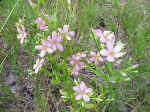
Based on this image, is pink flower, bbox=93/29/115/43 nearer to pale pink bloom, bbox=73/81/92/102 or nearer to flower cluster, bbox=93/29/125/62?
flower cluster, bbox=93/29/125/62

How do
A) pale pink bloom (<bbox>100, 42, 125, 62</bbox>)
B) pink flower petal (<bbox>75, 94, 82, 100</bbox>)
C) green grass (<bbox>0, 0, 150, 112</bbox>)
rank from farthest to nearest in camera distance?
1. green grass (<bbox>0, 0, 150, 112</bbox>)
2. pink flower petal (<bbox>75, 94, 82, 100</bbox>)
3. pale pink bloom (<bbox>100, 42, 125, 62</bbox>)

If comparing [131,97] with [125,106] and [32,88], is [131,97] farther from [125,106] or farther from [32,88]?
[32,88]

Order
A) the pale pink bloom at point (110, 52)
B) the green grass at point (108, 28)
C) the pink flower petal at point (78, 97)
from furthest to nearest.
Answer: the green grass at point (108, 28)
the pink flower petal at point (78, 97)
the pale pink bloom at point (110, 52)

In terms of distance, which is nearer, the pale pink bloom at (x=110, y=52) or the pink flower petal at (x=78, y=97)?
the pale pink bloom at (x=110, y=52)

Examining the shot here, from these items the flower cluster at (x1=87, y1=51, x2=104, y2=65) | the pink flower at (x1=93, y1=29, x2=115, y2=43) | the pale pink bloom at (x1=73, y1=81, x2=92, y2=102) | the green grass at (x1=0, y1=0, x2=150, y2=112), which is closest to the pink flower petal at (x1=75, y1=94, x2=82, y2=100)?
the pale pink bloom at (x1=73, y1=81, x2=92, y2=102)

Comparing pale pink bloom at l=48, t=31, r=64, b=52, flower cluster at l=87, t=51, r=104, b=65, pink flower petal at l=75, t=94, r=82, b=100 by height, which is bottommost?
pink flower petal at l=75, t=94, r=82, b=100

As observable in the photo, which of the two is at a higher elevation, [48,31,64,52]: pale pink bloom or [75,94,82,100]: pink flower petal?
[48,31,64,52]: pale pink bloom

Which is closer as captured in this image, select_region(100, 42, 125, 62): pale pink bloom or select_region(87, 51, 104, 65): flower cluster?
select_region(100, 42, 125, 62): pale pink bloom

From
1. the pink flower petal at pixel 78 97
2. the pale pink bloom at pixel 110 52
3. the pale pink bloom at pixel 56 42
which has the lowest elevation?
the pink flower petal at pixel 78 97

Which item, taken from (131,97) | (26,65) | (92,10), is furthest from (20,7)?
(131,97)

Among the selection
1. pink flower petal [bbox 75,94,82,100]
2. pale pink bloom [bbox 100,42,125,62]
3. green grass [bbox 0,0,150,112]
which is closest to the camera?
pale pink bloom [bbox 100,42,125,62]

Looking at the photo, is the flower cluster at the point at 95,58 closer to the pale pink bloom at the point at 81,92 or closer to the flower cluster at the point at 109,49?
the flower cluster at the point at 109,49

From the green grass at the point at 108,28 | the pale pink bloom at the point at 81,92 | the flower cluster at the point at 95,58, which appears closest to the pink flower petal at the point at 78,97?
the pale pink bloom at the point at 81,92
